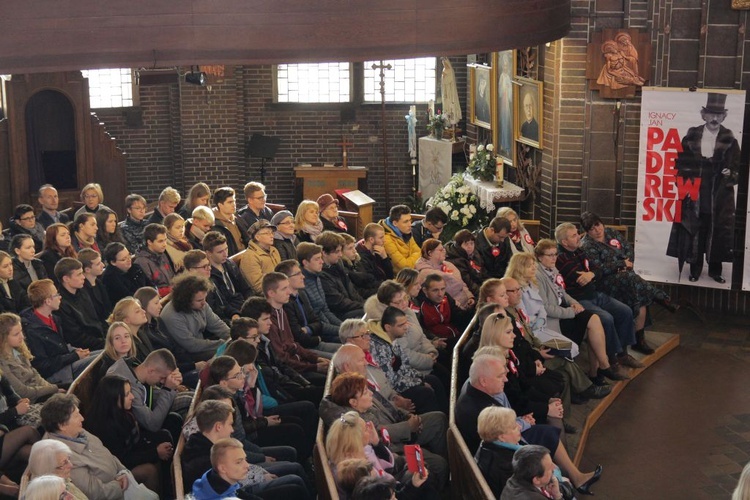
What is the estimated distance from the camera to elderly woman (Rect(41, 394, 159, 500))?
6.84 metres

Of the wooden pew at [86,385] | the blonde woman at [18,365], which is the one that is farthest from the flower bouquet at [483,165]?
the blonde woman at [18,365]

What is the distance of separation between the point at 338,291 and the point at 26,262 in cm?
266

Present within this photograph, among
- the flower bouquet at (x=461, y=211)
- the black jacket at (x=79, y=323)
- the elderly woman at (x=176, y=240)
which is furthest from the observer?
the flower bouquet at (x=461, y=211)

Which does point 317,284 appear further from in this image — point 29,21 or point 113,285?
point 29,21

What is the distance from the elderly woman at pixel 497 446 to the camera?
7215 mm

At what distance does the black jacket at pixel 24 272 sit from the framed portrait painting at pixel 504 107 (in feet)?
22.3

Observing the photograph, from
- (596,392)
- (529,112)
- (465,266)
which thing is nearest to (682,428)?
(596,392)

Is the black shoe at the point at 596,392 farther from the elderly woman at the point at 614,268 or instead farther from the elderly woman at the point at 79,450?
the elderly woman at the point at 79,450

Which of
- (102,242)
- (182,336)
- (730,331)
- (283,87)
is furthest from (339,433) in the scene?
(283,87)

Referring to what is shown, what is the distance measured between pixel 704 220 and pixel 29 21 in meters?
7.83

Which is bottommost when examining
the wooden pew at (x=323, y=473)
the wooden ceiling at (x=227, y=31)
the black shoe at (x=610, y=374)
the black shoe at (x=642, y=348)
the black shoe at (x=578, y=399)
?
the black shoe at (x=578, y=399)

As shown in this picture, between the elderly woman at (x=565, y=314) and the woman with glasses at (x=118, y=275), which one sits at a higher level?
the woman with glasses at (x=118, y=275)

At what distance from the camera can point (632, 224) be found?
1384 cm

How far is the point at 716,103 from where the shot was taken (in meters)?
12.9
